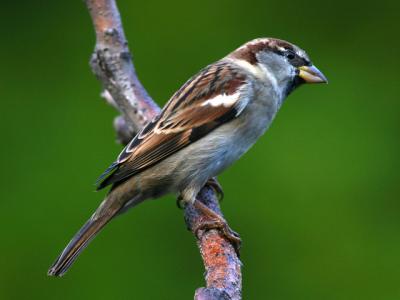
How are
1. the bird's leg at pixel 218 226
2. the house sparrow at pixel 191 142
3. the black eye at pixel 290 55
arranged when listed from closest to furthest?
the bird's leg at pixel 218 226, the house sparrow at pixel 191 142, the black eye at pixel 290 55

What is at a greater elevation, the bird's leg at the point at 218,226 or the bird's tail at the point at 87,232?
the bird's tail at the point at 87,232

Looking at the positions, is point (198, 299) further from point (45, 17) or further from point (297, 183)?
point (45, 17)

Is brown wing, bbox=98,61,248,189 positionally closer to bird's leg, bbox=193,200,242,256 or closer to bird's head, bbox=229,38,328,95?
bird's head, bbox=229,38,328,95

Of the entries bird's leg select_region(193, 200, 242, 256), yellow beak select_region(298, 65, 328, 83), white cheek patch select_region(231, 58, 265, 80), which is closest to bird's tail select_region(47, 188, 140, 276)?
bird's leg select_region(193, 200, 242, 256)

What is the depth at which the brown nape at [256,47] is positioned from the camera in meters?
3.65

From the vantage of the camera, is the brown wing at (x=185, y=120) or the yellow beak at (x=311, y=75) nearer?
the brown wing at (x=185, y=120)

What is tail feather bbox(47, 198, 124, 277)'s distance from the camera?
3.09 meters

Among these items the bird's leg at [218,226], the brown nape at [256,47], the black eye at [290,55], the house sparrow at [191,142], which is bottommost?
the bird's leg at [218,226]

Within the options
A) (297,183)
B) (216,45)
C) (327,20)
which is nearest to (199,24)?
(216,45)

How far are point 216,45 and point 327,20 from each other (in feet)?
1.68

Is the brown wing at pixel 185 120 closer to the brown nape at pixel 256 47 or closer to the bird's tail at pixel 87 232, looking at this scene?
the bird's tail at pixel 87 232

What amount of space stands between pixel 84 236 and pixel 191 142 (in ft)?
1.61

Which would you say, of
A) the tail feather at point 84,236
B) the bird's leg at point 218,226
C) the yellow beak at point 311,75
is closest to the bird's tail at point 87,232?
the tail feather at point 84,236

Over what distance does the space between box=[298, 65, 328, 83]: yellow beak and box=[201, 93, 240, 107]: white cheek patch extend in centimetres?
35
